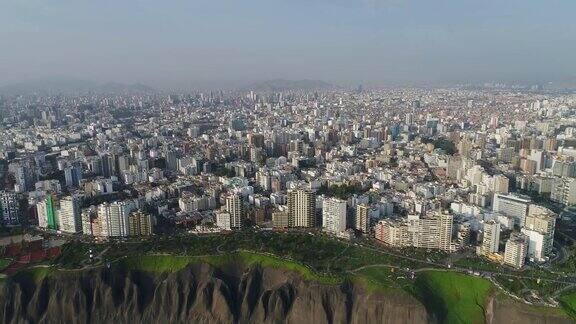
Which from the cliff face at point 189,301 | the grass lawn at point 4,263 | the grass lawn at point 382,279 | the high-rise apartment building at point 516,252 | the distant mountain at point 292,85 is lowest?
the cliff face at point 189,301

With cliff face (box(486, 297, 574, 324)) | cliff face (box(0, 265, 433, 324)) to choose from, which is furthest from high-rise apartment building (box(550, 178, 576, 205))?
cliff face (box(0, 265, 433, 324))

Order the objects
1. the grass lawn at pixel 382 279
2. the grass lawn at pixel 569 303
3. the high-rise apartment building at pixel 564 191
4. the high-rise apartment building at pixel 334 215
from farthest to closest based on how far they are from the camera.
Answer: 1. the high-rise apartment building at pixel 564 191
2. the high-rise apartment building at pixel 334 215
3. the grass lawn at pixel 382 279
4. the grass lawn at pixel 569 303

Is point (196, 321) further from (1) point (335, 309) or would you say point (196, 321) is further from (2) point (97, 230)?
(2) point (97, 230)

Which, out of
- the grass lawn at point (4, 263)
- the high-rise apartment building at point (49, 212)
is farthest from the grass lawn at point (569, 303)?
the high-rise apartment building at point (49, 212)

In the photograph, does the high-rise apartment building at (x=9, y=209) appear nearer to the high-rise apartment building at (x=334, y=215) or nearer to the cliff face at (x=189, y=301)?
the cliff face at (x=189, y=301)

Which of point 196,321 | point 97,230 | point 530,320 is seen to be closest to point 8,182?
point 97,230

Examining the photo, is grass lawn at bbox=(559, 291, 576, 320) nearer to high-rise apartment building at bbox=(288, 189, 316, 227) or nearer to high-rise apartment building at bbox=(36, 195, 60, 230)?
high-rise apartment building at bbox=(288, 189, 316, 227)

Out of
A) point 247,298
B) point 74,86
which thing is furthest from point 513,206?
point 74,86
